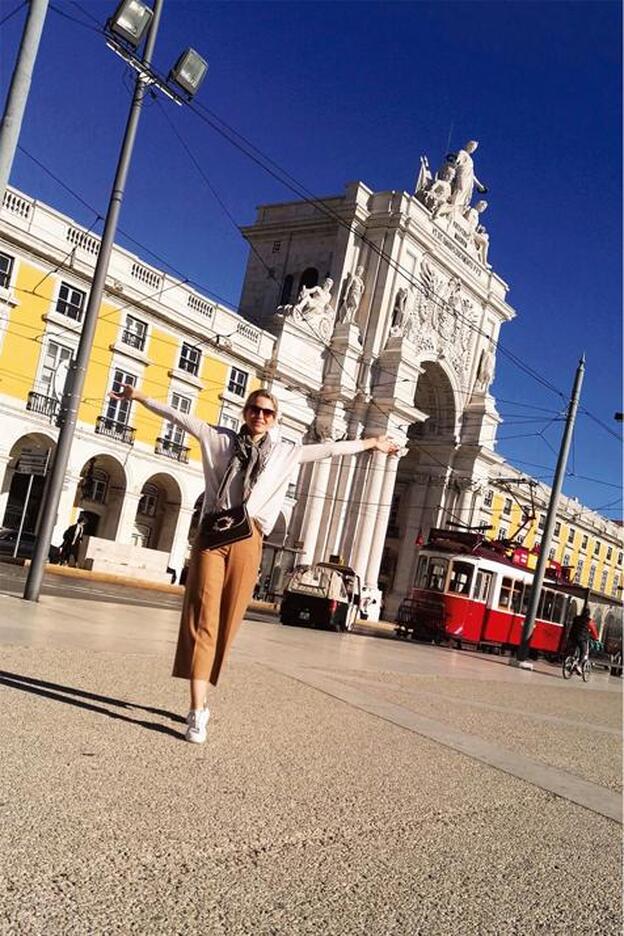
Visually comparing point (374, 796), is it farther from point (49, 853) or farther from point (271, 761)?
point (49, 853)

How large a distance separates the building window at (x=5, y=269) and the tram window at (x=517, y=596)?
64.1 ft

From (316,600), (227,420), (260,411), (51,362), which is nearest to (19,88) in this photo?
(260,411)

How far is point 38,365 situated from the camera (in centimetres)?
3041

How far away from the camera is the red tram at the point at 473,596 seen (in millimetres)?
26531

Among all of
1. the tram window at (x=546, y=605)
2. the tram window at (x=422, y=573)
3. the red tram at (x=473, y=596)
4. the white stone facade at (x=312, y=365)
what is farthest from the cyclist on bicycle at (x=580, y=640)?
the white stone facade at (x=312, y=365)

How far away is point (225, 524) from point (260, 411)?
0.65 meters

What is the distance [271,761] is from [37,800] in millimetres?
1535

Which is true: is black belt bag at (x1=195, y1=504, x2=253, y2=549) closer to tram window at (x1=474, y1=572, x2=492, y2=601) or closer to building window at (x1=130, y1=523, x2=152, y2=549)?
tram window at (x1=474, y1=572, x2=492, y2=601)

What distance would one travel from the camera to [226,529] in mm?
4652

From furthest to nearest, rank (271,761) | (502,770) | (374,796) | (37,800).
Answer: (502,770) → (271,761) → (374,796) → (37,800)

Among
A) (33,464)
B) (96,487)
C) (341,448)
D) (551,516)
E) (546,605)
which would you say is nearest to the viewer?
(341,448)

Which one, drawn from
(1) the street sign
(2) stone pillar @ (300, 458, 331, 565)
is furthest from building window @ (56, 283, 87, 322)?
(2) stone pillar @ (300, 458, 331, 565)

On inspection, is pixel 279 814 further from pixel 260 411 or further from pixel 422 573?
pixel 422 573

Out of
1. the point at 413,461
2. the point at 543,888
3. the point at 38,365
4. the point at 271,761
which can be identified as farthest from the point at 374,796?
the point at 413,461
